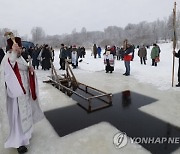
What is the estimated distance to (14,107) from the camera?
3258 mm

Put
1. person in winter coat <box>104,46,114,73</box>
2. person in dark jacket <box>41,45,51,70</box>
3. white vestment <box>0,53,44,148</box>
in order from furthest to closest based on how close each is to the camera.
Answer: person in dark jacket <box>41,45,51,70</box>
person in winter coat <box>104,46,114,73</box>
white vestment <box>0,53,44,148</box>

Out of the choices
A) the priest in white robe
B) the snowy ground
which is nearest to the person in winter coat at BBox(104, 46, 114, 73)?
the snowy ground

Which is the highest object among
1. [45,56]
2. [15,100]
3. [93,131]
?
[45,56]

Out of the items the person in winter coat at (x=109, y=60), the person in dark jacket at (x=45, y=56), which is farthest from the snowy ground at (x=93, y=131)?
the person in dark jacket at (x=45, y=56)

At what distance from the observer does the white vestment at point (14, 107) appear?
318 centimetres

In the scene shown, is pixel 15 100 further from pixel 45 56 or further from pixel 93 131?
pixel 45 56

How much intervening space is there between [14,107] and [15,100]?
0.12 m

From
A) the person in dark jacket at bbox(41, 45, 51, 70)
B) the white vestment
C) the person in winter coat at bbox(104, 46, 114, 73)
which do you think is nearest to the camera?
the white vestment

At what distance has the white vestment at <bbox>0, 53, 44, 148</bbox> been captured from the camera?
318cm

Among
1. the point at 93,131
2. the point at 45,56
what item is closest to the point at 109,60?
the point at 45,56

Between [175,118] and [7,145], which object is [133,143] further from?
[7,145]

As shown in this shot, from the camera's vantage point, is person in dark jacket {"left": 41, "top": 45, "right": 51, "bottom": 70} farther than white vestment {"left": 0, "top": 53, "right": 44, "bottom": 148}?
Yes

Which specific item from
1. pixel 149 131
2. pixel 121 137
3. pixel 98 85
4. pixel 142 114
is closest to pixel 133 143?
pixel 121 137

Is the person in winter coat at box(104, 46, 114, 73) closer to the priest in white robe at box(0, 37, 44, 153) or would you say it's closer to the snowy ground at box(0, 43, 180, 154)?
the snowy ground at box(0, 43, 180, 154)
